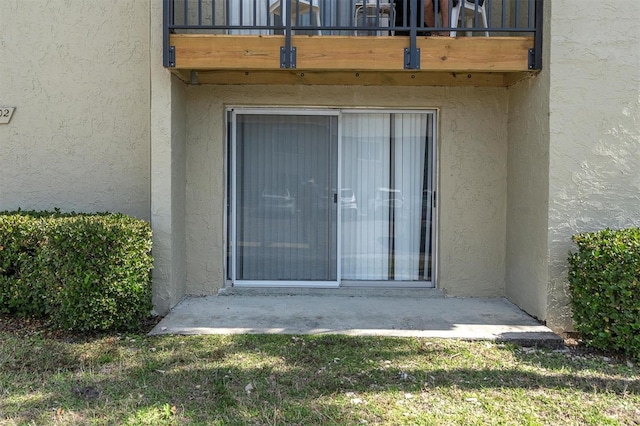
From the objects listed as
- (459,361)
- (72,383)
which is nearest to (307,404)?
(459,361)

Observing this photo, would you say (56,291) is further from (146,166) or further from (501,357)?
(501,357)

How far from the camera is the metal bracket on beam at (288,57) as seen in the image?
5.28 metres

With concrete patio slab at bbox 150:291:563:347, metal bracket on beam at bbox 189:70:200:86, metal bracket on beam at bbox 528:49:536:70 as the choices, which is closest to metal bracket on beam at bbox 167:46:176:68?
metal bracket on beam at bbox 189:70:200:86

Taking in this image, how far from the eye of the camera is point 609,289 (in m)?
4.38

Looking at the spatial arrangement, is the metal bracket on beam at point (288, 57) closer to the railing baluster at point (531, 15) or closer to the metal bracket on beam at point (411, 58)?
the metal bracket on beam at point (411, 58)

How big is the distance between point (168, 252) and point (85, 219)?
37.4 inches

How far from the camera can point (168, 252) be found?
5.68m

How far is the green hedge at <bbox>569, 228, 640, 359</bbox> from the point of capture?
4312 mm

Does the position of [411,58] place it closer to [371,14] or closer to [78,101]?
[371,14]

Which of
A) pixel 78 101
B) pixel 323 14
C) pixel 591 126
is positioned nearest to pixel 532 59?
pixel 591 126

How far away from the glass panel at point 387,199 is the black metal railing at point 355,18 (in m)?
1.20

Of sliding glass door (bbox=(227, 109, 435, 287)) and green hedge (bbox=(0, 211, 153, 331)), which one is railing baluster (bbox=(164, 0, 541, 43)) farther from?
green hedge (bbox=(0, 211, 153, 331))

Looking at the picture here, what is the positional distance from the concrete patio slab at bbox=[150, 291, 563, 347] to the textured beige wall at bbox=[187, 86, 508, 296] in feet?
1.16

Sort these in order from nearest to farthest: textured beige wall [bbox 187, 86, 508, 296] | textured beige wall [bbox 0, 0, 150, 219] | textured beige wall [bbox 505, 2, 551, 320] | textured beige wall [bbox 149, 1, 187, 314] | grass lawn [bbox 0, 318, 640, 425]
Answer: grass lawn [bbox 0, 318, 640, 425], textured beige wall [bbox 505, 2, 551, 320], textured beige wall [bbox 149, 1, 187, 314], textured beige wall [bbox 0, 0, 150, 219], textured beige wall [bbox 187, 86, 508, 296]
